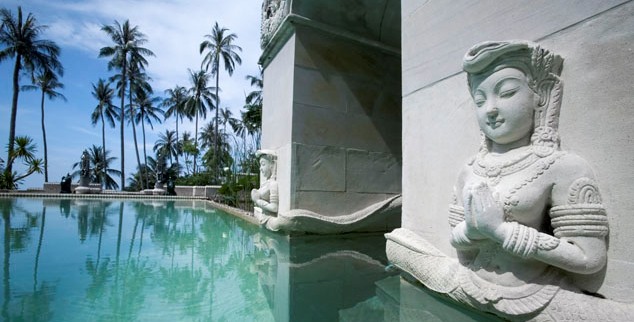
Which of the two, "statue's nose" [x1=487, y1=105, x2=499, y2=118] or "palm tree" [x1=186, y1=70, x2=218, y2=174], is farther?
"palm tree" [x1=186, y1=70, x2=218, y2=174]

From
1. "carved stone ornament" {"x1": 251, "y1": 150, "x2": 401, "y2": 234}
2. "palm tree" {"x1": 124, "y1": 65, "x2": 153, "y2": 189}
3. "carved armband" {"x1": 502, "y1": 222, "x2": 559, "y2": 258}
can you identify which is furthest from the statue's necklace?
"palm tree" {"x1": 124, "y1": 65, "x2": 153, "y2": 189}

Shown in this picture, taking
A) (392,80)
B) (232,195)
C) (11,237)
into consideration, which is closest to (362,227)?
(392,80)

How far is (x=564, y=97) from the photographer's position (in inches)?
67.2

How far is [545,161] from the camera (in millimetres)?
1614

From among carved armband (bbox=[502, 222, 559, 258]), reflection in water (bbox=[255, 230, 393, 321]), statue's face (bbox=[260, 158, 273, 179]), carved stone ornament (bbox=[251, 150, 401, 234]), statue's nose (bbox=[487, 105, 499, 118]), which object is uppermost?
statue's nose (bbox=[487, 105, 499, 118])

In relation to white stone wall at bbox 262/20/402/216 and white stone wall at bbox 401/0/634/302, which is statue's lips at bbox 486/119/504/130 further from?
white stone wall at bbox 262/20/402/216

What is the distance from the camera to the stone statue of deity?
16.9 feet

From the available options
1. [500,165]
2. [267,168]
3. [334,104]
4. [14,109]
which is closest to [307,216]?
[267,168]

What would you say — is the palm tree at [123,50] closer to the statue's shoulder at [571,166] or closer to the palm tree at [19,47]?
the palm tree at [19,47]

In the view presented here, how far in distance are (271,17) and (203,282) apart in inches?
200

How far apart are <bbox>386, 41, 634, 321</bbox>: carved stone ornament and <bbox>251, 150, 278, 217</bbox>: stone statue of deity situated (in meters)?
Answer: 3.53

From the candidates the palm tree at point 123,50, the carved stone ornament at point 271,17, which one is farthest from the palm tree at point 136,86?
the carved stone ornament at point 271,17

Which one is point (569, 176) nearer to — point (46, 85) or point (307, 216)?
point (307, 216)

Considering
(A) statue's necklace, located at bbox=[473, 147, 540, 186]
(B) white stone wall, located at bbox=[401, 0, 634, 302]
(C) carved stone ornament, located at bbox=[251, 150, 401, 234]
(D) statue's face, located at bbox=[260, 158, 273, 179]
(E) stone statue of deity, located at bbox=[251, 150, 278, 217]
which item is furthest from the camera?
(D) statue's face, located at bbox=[260, 158, 273, 179]
